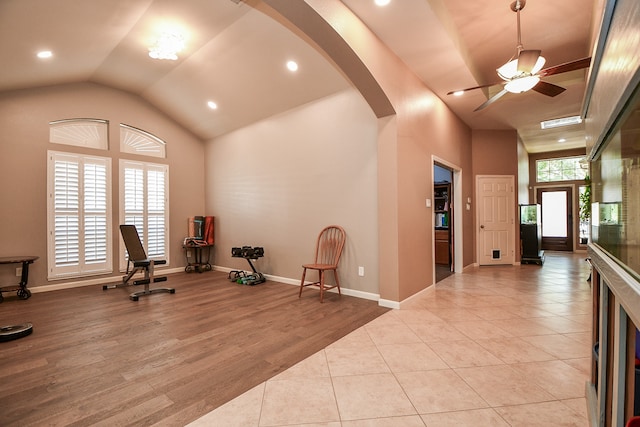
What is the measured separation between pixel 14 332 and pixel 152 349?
4.83 feet

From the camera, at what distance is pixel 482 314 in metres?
3.32

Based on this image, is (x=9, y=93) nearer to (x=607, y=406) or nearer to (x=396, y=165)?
(x=396, y=165)

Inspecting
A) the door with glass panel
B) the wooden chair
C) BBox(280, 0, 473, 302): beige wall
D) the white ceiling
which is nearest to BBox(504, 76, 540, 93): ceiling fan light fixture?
the white ceiling

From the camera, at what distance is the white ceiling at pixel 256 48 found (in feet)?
10.5

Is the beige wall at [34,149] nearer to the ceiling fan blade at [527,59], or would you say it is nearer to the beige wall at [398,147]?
the beige wall at [398,147]

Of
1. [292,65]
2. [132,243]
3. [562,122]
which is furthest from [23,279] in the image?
[562,122]

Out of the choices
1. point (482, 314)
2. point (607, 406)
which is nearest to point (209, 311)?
point (482, 314)

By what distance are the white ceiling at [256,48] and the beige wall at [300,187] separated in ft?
1.45

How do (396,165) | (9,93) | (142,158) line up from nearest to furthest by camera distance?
(396,165), (9,93), (142,158)

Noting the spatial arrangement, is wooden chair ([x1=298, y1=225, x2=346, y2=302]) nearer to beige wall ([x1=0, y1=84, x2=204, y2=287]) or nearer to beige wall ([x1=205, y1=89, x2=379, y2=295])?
beige wall ([x1=205, y1=89, x2=379, y2=295])

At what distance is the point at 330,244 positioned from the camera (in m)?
4.54

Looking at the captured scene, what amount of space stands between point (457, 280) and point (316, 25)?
449cm

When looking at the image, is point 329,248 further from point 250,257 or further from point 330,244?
point 250,257

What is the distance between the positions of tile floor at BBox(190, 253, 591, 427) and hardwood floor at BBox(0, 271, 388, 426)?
25 centimetres
